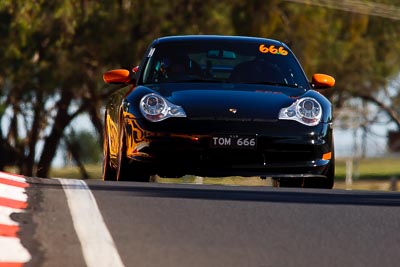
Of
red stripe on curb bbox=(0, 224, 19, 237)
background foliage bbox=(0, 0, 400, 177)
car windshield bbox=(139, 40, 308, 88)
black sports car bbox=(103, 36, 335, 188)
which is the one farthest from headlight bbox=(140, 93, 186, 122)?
background foliage bbox=(0, 0, 400, 177)

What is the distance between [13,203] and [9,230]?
4.24ft

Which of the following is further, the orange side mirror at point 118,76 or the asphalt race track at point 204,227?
the orange side mirror at point 118,76

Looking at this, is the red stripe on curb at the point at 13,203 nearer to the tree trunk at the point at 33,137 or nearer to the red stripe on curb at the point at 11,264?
the red stripe on curb at the point at 11,264

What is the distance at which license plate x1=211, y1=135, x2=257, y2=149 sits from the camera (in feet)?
39.4

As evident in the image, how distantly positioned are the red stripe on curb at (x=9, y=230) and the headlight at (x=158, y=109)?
161 inches

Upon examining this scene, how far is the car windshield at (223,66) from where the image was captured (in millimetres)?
13211

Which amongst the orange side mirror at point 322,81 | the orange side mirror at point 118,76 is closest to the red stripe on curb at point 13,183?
the orange side mirror at point 118,76

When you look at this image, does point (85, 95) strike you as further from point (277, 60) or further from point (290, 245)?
point (290, 245)

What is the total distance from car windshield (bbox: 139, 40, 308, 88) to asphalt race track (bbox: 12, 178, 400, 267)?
2512 millimetres

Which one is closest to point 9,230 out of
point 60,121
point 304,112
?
point 304,112

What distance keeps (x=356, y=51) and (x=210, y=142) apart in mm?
35597

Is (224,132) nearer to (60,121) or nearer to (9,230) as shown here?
(9,230)

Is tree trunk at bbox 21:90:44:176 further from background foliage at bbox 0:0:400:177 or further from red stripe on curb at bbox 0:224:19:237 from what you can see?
red stripe on curb at bbox 0:224:19:237

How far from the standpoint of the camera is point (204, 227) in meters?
8.38
